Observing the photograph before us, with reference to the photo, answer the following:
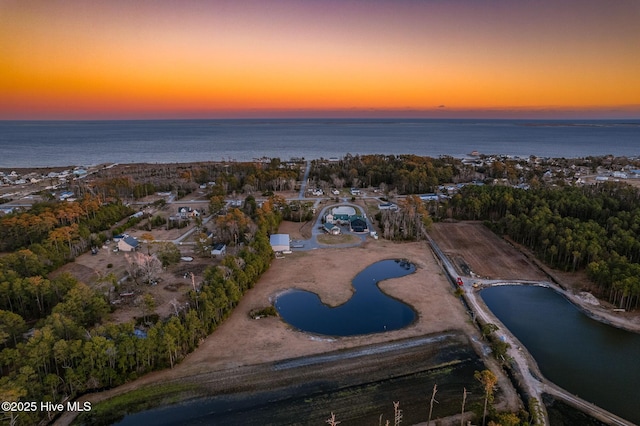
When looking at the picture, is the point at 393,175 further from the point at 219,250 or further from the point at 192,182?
the point at 219,250

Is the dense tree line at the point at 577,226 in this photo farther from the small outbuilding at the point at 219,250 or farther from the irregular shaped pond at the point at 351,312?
the small outbuilding at the point at 219,250

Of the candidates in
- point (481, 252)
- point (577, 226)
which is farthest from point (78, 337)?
point (577, 226)

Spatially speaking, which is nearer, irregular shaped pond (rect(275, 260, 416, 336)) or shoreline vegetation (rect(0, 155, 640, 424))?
shoreline vegetation (rect(0, 155, 640, 424))

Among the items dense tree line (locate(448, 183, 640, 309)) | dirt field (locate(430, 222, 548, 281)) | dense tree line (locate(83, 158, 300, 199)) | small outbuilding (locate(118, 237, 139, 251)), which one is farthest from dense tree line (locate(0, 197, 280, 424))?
dense tree line (locate(83, 158, 300, 199))

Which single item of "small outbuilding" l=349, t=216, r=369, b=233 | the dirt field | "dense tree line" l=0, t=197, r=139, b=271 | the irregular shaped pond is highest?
"dense tree line" l=0, t=197, r=139, b=271

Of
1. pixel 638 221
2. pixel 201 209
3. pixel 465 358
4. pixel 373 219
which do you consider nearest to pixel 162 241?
pixel 201 209

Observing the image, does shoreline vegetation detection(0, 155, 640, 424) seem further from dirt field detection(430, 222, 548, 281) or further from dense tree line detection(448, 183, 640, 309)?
dirt field detection(430, 222, 548, 281)

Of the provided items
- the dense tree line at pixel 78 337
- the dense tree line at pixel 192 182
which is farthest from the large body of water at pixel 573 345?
the dense tree line at pixel 192 182
